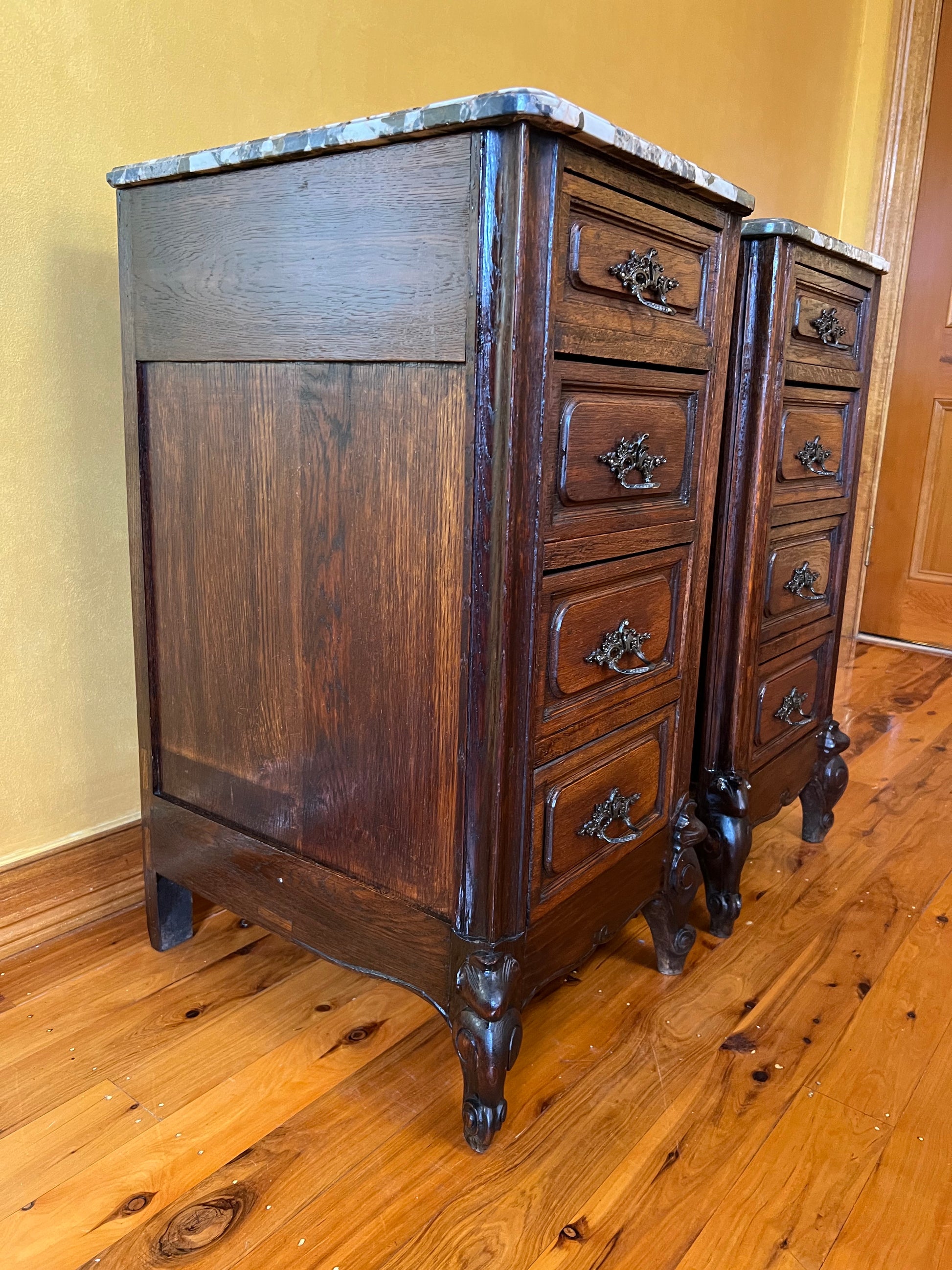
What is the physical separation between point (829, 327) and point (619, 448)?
602 mm

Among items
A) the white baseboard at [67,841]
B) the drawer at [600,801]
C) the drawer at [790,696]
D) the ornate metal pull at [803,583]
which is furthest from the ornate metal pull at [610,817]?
the white baseboard at [67,841]

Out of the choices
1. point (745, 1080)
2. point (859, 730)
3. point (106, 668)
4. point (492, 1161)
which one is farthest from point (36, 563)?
point (859, 730)

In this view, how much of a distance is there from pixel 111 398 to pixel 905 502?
257 cm

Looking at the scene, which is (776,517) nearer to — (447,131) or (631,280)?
(631,280)

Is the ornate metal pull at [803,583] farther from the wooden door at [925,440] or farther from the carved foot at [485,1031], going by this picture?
the wooden door at [925,440]

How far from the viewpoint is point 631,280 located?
3.18 feet

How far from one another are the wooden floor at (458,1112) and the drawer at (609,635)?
1.42 ft

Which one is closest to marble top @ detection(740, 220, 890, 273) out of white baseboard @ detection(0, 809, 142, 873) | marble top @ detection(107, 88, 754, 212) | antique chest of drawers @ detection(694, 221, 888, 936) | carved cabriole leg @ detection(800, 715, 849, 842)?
antique chest of drawers @ detection(694, 221, 888, 936)

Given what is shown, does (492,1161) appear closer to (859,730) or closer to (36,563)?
(36,563)

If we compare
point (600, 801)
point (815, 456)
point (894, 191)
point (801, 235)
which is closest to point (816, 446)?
point (815, 456)

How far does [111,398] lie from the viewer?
131 centimetres

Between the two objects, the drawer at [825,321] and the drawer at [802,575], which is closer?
the drawer at [825,321]

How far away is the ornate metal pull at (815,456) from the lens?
56.1 inches

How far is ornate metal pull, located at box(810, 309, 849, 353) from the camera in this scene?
139cm
